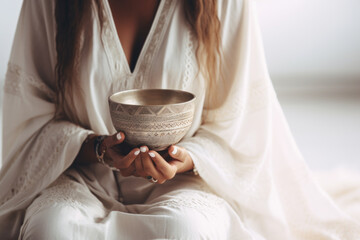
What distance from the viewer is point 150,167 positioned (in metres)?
1.01

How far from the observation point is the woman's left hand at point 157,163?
991 millimetres

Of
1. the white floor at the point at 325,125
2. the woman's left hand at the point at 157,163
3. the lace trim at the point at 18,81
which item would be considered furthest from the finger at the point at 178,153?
the white floor at the point at 325,125

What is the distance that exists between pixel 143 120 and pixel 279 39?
2.92m

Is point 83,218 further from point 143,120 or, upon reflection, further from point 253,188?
point 253,188

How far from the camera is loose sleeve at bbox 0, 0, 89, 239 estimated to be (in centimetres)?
122

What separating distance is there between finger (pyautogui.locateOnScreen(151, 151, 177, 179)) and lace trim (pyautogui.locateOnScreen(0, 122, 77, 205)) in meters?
0.30

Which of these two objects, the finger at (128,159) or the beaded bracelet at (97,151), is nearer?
the finger at (128,159)

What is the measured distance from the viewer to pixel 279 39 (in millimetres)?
3656

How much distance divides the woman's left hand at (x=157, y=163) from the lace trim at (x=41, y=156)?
0.27 m

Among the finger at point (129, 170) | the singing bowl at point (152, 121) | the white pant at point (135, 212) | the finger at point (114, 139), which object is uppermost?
the singing bowl at point (152, 121)

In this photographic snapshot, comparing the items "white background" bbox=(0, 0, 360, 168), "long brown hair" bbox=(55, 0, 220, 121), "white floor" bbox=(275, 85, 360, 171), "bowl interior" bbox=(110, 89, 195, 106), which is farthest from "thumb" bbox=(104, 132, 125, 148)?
"white background" bbox=(0, 0, 360, 168)

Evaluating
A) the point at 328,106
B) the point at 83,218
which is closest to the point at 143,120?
the point at 83,218

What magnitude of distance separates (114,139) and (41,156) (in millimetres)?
320

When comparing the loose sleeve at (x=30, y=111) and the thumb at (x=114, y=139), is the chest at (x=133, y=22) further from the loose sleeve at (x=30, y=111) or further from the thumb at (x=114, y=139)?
the thumb at (x=114, y=139)
